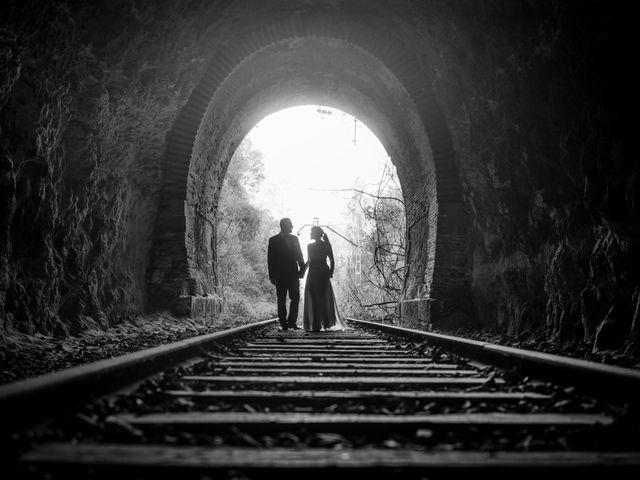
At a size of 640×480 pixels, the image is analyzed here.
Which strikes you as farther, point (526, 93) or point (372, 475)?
point (526, 93)

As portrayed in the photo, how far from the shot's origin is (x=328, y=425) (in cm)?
179

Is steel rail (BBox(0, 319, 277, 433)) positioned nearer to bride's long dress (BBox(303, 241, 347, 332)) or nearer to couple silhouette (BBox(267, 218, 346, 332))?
couple silhouette (BBox(267, 218, 346, 332))

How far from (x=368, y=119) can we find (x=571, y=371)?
947 centimetres

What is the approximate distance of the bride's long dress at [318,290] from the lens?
26.0 feet

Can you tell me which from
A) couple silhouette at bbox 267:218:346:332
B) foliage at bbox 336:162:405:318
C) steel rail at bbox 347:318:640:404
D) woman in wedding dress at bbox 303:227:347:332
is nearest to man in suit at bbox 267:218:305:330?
couple silhouette at bbox 267:218:346:332

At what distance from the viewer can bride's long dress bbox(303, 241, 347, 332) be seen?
793 centimetres

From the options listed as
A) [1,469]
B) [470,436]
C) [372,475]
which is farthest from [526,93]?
[1,469]

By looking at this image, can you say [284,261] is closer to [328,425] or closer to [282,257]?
[282,257]

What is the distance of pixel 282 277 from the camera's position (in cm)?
771

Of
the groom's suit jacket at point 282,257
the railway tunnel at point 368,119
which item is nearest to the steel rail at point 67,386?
the railway tunnel at point 368,119

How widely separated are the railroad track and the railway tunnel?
2158mm

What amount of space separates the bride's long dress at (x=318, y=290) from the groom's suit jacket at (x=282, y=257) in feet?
1.10

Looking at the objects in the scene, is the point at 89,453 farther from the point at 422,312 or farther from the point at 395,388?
the point at 422,312

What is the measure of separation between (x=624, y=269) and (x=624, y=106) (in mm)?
1355
